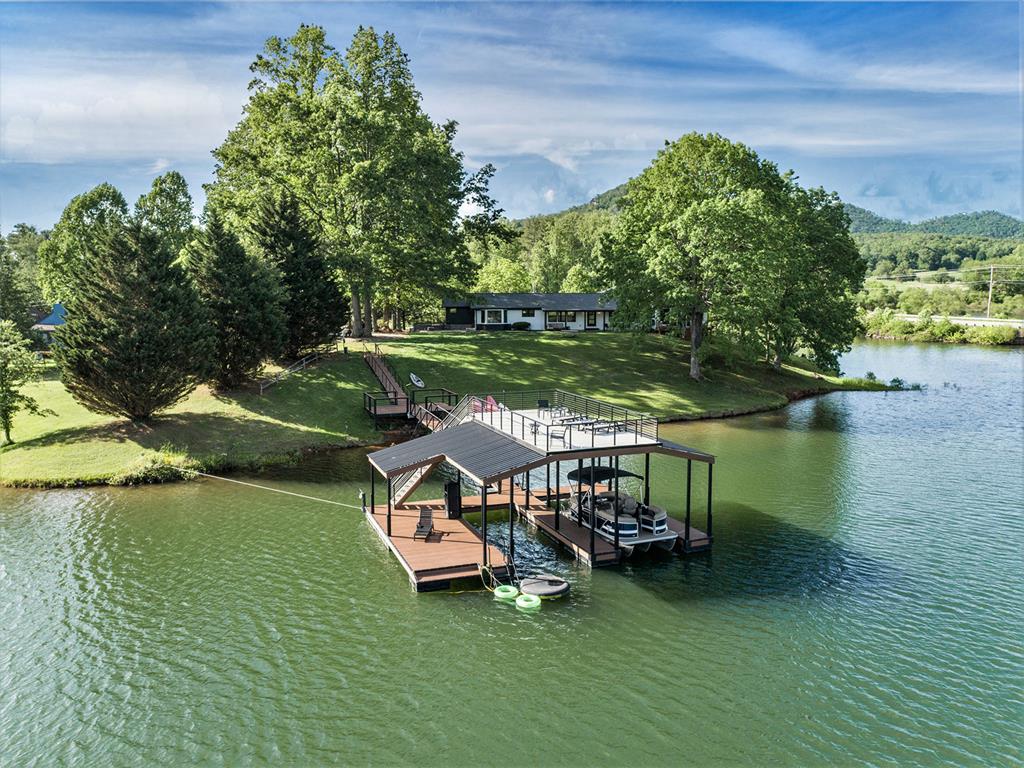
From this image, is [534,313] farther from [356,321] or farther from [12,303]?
[12,303]

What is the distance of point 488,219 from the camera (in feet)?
226

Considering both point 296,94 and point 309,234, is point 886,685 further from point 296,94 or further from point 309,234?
point 296,94

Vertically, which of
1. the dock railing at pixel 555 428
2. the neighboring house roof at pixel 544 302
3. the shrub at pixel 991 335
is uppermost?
the neighboring house roof at pixel 544 302

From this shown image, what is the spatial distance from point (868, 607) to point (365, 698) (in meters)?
15.5

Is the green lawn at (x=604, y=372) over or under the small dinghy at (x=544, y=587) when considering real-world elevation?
over

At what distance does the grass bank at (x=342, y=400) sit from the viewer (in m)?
36.5

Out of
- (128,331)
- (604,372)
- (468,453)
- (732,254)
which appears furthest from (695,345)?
(128,331)

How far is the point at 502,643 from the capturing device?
19.6 metres

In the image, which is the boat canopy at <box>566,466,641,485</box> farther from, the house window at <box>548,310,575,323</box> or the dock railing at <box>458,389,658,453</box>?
the house window at <box>548,310,575,323</box>

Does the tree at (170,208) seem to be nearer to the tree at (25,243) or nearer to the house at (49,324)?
the house at (49,324)

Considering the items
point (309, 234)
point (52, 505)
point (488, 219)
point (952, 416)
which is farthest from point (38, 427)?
point (952, 416)

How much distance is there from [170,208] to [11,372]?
4565 cm

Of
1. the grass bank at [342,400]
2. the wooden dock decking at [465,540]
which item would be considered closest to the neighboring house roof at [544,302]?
the grass bank at [342,400]

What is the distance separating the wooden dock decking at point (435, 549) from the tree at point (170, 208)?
56688 mm
